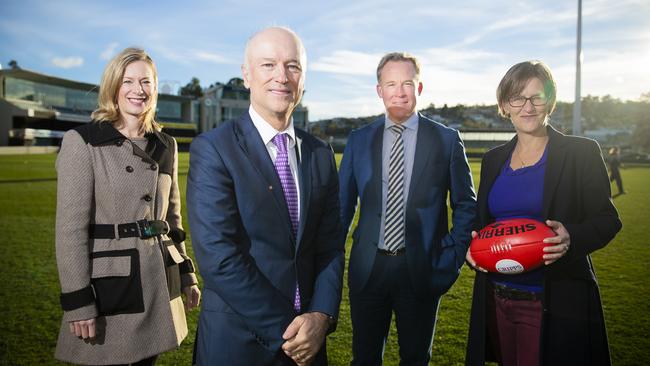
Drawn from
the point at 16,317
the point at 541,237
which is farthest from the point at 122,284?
the point at 16,317

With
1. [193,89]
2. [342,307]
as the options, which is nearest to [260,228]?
[342,307]

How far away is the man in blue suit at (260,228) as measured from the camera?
182 cm

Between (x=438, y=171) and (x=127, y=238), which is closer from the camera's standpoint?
(x=127, y=238)

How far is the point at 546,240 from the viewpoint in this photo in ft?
8.13

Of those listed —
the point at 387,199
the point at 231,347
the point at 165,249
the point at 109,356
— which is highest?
the point at 387,199

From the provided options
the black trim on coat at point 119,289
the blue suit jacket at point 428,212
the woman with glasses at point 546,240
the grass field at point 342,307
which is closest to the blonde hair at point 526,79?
the woman with glasses at point 546,240

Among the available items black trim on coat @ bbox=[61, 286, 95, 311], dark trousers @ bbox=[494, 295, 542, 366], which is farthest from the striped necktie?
black trim on coat @ bbox=[61, 286, 95, 311]

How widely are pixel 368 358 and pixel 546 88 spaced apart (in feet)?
7.11

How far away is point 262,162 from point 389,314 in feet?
5.92

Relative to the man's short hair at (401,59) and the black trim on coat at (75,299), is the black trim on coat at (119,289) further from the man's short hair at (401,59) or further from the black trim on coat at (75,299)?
the man's short hair at (401,59)

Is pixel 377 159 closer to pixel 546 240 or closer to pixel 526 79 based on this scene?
pixel 526 79

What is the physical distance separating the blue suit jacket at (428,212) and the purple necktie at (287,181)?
1.23 m

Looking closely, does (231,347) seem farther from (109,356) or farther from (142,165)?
(142,165)

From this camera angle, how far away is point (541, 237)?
256cm
